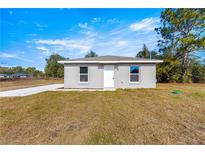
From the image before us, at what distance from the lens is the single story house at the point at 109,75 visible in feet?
33.0

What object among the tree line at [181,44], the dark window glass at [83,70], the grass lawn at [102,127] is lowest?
the grass lawn at [102,127]

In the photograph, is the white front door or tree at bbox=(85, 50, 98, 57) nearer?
the white front door

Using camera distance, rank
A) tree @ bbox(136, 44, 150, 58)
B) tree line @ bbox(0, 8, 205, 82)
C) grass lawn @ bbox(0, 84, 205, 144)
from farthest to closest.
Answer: tree @ bbox(136, 44, 150, 58), tree line @ bbox(0, 8, 205, 82), grass lawn @ bbox(0, 84, 205, 144)

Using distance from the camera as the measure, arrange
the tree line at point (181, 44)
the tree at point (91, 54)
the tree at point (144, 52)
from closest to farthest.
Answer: the tree line at point (181, 44)
the tree at point (144, 52)
the tree at point (91, 54)

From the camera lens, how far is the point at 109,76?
10.2m

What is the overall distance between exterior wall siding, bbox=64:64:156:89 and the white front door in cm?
27

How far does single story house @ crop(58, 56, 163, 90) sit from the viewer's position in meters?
10.1

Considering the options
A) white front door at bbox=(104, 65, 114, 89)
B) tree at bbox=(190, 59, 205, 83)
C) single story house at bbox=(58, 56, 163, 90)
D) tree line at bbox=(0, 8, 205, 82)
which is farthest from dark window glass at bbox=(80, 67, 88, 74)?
tree at bbox=(190, 59, 205, 83)

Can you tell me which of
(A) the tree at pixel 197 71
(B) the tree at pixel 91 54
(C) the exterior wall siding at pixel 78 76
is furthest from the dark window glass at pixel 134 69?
(B) the tree at pixel 91 54

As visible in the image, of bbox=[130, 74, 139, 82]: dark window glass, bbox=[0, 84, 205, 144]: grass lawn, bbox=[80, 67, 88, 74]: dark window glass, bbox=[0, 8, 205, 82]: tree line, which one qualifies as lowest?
bbox=[0, 84, 205, 144]: grass lawn

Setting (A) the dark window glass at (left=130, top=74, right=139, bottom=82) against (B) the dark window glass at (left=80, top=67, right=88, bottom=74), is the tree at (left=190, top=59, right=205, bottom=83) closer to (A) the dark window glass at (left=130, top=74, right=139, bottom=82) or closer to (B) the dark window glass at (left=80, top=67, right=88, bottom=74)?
(A) the dark window glass at (left=130, top=74, right=139, bottom=82)

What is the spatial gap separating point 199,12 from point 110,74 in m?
17.5

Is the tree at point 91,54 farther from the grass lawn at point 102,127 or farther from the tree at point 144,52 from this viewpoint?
the grass lawn at point 102,127
